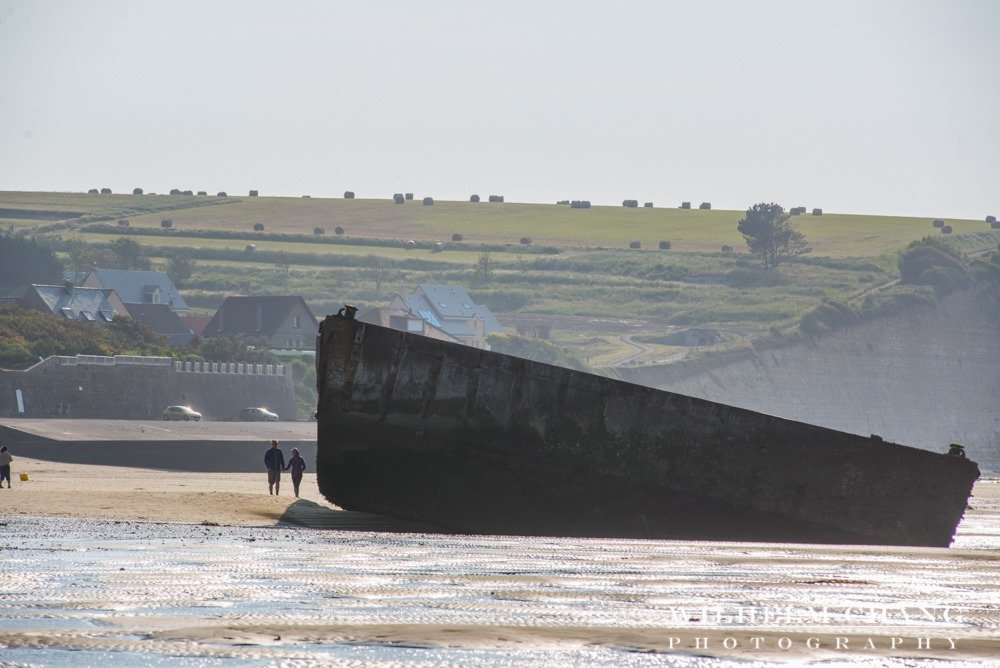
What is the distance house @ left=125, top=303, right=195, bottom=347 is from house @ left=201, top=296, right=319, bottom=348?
1975 mm

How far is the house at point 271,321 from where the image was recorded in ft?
354

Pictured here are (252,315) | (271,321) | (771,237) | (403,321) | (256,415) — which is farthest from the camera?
(771,237)

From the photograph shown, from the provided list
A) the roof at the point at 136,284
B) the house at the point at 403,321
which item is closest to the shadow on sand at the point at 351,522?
the house at the point at 403,321

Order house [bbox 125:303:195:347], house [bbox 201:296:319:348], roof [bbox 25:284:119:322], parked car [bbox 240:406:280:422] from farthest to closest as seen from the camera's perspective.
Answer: house [bbox 125:303:195:347] → house [bbox 201:296:319:348] → roof [bbox 25:284:119:322] → parked car [bbox 240:406:280:422]

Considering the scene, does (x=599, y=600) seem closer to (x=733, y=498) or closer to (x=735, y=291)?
(x=733, y=498)

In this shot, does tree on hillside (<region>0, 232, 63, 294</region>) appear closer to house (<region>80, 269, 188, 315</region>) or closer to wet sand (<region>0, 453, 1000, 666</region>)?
house (<region>80, 269, 188, 315</region>)

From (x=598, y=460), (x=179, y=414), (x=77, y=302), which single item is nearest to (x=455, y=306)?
(x=77, y=302)

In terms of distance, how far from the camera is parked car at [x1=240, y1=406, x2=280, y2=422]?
267 ft

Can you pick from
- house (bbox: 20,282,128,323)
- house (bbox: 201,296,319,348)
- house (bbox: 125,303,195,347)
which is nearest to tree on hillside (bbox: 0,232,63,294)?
house (bbox: 125,303,195,347)

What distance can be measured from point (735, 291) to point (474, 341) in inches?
1708

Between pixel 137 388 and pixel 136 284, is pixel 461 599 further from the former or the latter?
Result: pixel 136 284

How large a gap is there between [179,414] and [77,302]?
28047mm

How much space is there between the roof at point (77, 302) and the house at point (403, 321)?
776 inches

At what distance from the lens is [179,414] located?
246 feet
